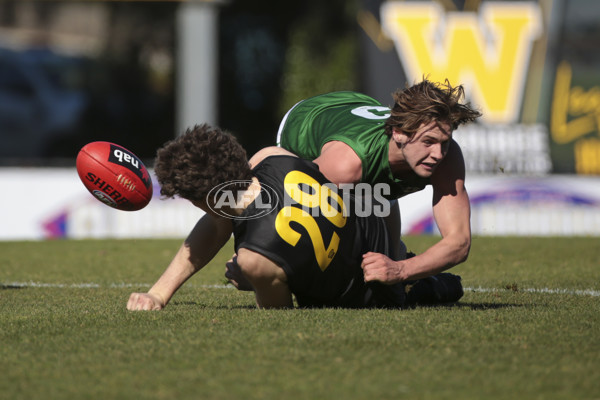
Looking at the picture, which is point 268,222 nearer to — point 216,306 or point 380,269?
point 380,269

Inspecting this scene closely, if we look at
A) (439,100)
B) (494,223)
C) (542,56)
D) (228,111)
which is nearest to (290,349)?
(439,100)

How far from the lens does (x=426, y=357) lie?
169 inches

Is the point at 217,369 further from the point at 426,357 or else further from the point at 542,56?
the point at 542,56

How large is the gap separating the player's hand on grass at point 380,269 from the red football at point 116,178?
5.59 ft

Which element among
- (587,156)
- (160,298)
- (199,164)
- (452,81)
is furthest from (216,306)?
(587,156)

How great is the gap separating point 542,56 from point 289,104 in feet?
36.7

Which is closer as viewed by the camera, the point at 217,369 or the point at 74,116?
the point at 217,369

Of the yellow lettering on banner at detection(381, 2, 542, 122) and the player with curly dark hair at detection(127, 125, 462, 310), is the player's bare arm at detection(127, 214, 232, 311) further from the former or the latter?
the yellow lettering on banner at detection(381, 2, 542, 122)

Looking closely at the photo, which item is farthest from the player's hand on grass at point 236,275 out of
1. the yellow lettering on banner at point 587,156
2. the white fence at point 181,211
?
the yellow lettering on banner at point 587,156

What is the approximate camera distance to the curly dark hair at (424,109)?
535cm

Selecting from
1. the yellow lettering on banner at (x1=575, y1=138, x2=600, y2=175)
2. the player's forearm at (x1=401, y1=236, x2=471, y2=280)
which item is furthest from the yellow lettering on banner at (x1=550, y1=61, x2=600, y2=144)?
the player's forearm at (x1=401, y1=236, x2=471, y2=280)

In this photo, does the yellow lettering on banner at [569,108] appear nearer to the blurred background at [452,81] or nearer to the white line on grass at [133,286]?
the blurred background at [452,81]

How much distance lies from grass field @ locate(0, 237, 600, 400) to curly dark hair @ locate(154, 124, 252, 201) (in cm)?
76

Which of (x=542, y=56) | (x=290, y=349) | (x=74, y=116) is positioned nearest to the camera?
(x=290, y=349)
